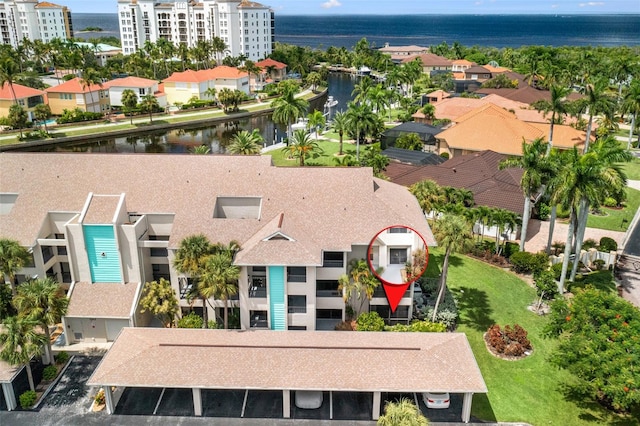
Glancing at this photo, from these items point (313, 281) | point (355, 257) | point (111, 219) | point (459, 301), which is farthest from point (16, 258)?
point (459, 301)

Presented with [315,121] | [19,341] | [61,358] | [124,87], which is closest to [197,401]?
[19,341]

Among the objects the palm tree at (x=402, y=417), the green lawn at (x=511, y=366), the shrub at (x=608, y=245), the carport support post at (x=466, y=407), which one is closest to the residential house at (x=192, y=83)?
the green lawn at (x=511, y=366)

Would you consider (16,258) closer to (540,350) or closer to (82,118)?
(540,350)

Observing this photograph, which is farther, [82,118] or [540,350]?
[82,118]

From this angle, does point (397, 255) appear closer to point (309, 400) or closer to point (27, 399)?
point (309, 400)

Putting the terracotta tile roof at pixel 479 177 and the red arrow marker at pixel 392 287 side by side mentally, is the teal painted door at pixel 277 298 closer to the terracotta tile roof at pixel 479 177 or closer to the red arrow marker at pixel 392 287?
the red arrow marker at pixel 392 287

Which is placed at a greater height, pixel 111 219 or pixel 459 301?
pixel 111 219

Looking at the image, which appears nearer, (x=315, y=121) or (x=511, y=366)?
(x=511, y=366)
